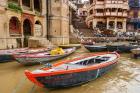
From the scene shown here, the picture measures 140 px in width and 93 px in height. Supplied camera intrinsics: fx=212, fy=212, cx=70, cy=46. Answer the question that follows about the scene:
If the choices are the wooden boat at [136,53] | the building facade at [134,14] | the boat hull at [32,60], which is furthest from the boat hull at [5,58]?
the building facade at [134,14]

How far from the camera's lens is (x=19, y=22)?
22.6 m

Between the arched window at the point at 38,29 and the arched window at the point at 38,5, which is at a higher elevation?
the arched window at the point at 38,5

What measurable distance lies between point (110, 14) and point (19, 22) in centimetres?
2659

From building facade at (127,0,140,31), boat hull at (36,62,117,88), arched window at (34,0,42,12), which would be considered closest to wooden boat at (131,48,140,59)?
boat hull at (36,62,117,88)

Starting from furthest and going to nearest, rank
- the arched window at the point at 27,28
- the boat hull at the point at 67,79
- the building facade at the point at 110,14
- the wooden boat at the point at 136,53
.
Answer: the building facade at the point at 110,14
the arched window at the point at 27,28
the wooden boat at the point at 136,53
the boat hull at the point at 67,79

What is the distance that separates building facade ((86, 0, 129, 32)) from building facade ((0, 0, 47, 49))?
20.0 metres

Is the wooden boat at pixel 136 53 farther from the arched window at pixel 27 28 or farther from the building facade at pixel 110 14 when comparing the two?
the building facade at pixel 110 14

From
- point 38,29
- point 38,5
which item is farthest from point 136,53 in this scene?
point 38,5

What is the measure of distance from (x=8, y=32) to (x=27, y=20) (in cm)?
573

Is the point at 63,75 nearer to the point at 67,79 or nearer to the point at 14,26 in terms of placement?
the point at 67,79

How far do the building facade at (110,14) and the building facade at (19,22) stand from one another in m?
20.0

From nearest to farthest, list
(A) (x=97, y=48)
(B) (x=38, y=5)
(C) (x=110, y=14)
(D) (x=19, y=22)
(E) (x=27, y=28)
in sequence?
(D) (x=19, y=22) < (A) (x=97, y=48) < (E) (x=27, y=28) < (B) (x=38, y=5) < (C) (x=110, y=14)

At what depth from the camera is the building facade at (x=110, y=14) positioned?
148 ft

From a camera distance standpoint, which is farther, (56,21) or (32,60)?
(56,21)
